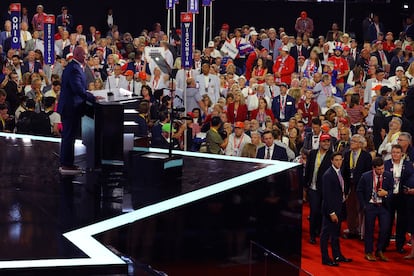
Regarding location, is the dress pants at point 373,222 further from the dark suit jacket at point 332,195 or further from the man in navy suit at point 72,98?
the man in navy suit at point 72,98

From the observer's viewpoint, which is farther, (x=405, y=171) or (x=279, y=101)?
(x=279, y=101)

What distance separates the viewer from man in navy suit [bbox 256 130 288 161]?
13.4 meters

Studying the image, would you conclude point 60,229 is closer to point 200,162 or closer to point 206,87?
point 200,162

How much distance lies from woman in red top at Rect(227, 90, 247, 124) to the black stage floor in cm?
423

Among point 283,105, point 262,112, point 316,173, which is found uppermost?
point 283,105

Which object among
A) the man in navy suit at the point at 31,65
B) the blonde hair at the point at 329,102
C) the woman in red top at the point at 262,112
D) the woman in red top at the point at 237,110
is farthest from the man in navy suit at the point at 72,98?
the man in navy suit at the point at 31,65

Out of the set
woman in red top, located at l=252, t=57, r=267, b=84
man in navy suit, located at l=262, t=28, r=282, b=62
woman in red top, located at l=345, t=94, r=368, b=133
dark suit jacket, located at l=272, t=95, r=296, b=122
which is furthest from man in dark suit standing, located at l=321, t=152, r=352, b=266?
man in navy suit, located at l=262, t=28, r=282, b=62

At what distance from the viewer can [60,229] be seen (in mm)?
8523

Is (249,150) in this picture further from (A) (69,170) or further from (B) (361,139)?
(A) (69,170)

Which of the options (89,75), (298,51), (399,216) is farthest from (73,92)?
(298,51)

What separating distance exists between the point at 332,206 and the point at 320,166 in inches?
35.3

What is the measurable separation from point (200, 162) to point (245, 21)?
15910 millimetres

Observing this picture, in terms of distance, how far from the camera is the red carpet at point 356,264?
1192cm

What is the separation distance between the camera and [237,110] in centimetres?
1659
